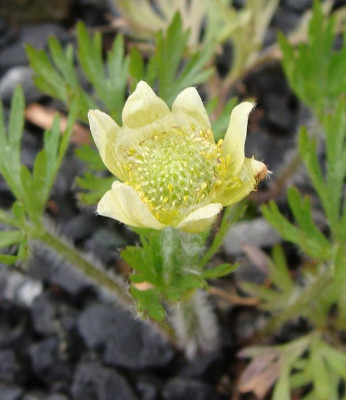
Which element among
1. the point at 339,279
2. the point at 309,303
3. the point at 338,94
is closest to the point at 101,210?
the point at 339,279

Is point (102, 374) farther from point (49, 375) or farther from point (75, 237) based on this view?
point (75, 237)

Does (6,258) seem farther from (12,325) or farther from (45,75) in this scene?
(12,325)

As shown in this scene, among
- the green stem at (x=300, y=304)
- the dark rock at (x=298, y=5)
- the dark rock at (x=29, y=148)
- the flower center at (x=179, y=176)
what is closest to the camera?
the flower center at (x=179, y=176)

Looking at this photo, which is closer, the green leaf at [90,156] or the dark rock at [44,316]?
the green leaf at [90,156]

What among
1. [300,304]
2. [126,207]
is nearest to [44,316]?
[300,304]

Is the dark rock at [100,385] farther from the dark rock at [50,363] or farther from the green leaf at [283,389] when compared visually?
the green leaf at [283,389]

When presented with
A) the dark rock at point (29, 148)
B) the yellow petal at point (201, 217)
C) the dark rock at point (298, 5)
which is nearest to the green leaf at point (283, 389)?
the yellow petal at point (201, 217)
